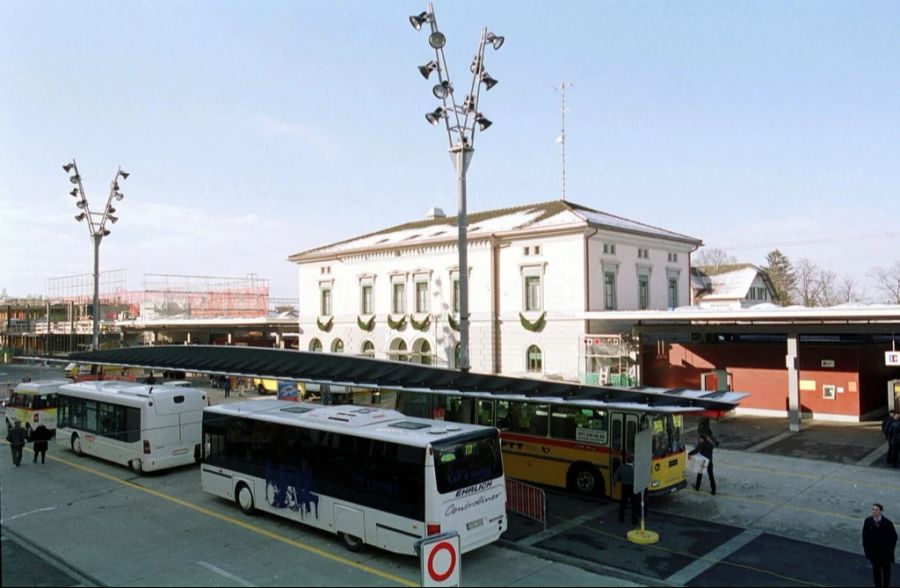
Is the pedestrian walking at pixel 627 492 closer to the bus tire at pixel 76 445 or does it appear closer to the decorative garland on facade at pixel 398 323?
the bus tire at pixel 76 445

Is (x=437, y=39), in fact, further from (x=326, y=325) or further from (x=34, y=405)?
(x=326, y=325)

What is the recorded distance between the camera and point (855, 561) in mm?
12648

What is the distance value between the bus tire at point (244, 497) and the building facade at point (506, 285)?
16714mm

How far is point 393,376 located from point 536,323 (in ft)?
59.1

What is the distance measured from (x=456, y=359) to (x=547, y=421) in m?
22.3

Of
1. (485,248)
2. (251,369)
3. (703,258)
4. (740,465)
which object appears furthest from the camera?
(703,258)

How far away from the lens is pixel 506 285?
3806 cm

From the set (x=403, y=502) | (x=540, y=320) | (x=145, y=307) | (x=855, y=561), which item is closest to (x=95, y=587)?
(x=403, y=502)

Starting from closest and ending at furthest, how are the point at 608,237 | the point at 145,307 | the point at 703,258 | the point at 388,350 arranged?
the point at 608,237 → the point at 388,350 → the point at 145,307 → the point at 703,258

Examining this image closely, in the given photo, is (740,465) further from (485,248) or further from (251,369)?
(485,248)

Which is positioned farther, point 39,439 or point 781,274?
point 781,274

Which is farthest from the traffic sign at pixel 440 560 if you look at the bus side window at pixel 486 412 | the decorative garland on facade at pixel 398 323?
the decorative garland on facade at pixel 398 323

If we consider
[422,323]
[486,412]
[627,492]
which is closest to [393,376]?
[486,412]

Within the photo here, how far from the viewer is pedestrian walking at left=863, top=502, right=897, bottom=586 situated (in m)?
10.8
